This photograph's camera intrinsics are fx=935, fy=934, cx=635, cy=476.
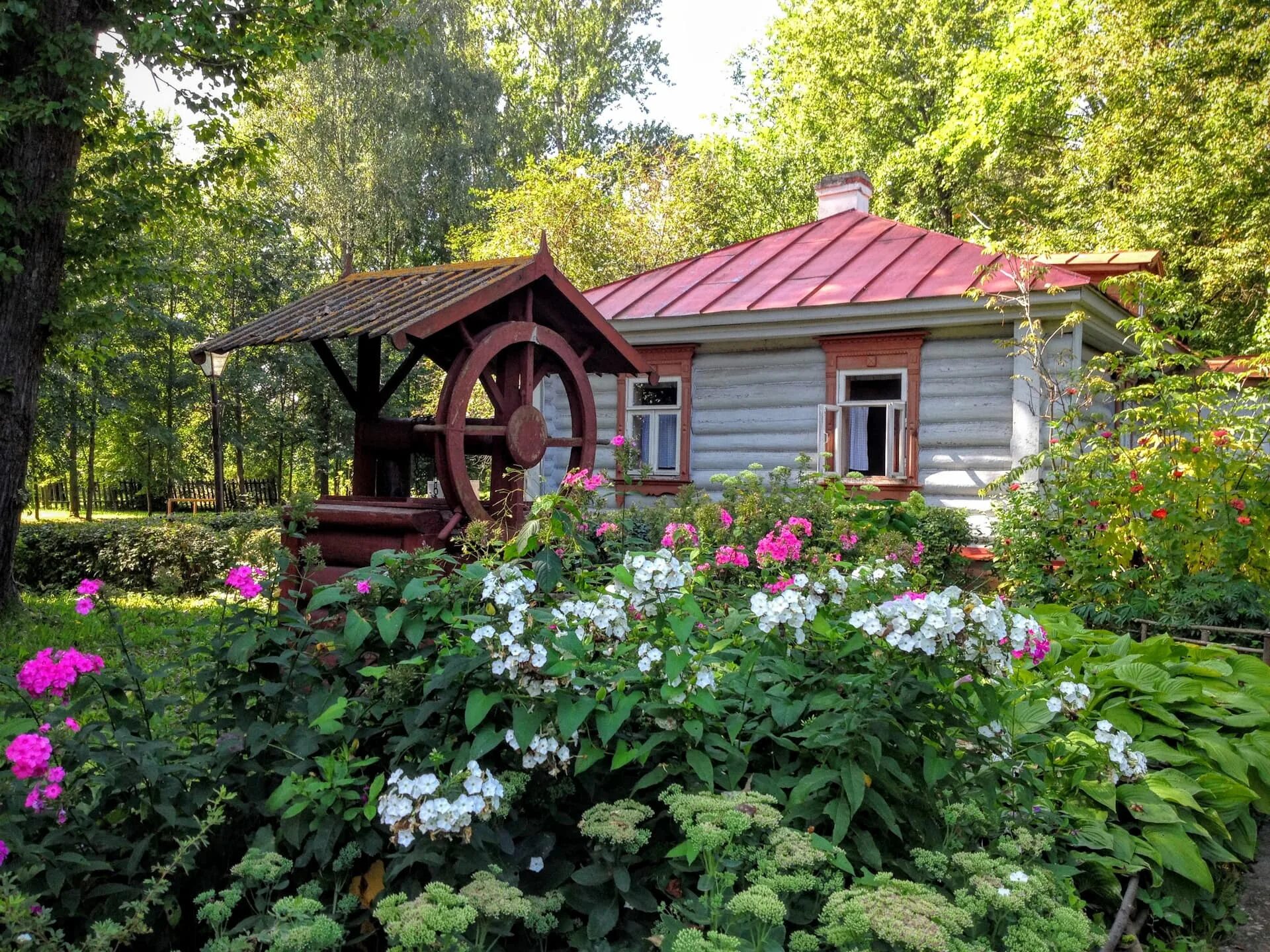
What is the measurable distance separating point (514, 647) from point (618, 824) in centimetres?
48

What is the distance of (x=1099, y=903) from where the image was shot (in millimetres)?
2816

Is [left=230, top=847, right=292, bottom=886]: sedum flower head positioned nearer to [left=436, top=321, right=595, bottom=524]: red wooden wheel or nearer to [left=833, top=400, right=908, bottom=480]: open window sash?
[left=436, top=321, right=595, bottom=524]: red wooden wheel

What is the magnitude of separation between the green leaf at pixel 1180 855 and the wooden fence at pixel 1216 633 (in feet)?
5.93

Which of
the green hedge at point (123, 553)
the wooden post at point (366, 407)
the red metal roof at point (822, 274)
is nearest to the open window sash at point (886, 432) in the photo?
the red metal roof at point (822, 274)

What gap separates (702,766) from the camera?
2258mm

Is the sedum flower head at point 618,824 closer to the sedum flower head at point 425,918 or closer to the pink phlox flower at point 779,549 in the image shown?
the sedum flower head at point 425,918

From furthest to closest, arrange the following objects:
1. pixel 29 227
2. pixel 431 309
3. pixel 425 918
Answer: pixel 29 227, pixel 431 309, pixel 425 918

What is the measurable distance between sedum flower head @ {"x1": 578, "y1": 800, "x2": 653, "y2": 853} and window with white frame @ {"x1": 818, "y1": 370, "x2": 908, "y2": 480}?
7.84 meters

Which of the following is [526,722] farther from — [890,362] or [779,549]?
[890,362]

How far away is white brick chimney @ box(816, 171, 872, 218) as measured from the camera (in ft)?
43.1

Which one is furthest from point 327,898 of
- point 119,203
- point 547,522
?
point 119,203

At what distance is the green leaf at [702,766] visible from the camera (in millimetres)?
2227

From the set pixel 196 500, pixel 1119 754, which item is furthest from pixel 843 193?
pixel 196 500

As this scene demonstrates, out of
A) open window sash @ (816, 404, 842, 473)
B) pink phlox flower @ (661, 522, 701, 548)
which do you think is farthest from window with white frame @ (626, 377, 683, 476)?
pink phlox flower @ (661, 522, 701, 548)
